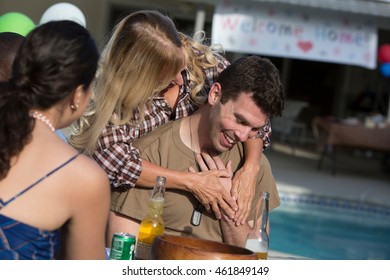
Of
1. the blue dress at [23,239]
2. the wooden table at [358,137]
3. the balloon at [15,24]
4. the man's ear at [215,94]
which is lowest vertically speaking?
the blue dress at [23,239]

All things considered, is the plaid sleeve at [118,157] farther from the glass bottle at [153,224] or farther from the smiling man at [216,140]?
the glass bottle at [153,224]

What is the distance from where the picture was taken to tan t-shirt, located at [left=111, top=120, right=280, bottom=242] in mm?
3340

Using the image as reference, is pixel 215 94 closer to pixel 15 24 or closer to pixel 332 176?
pixel 15 24

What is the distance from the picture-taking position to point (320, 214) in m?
11.6

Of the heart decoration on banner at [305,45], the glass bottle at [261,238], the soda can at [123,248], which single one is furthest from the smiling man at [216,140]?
the heart decoration on banner at [305,45]

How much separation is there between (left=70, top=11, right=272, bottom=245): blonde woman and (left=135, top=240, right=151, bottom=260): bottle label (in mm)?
406

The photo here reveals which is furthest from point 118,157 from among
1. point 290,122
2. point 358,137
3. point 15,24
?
point 290,122

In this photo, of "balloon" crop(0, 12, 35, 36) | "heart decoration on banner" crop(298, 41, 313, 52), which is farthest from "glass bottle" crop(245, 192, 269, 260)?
"heart decoration on banner" crop(298, 41, 313, 52)

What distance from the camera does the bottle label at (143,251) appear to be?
284 centimetres

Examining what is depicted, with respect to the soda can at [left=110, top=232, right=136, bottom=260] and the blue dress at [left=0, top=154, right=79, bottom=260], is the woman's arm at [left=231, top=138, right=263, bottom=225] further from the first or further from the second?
the blue dress at [left=0, top=154, right=79, bottom=260]

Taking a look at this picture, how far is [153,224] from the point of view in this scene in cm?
290

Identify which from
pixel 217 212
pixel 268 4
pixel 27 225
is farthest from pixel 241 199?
pixel 268 4

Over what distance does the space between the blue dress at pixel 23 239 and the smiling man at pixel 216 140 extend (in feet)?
3.66

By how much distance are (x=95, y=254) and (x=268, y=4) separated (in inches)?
500
